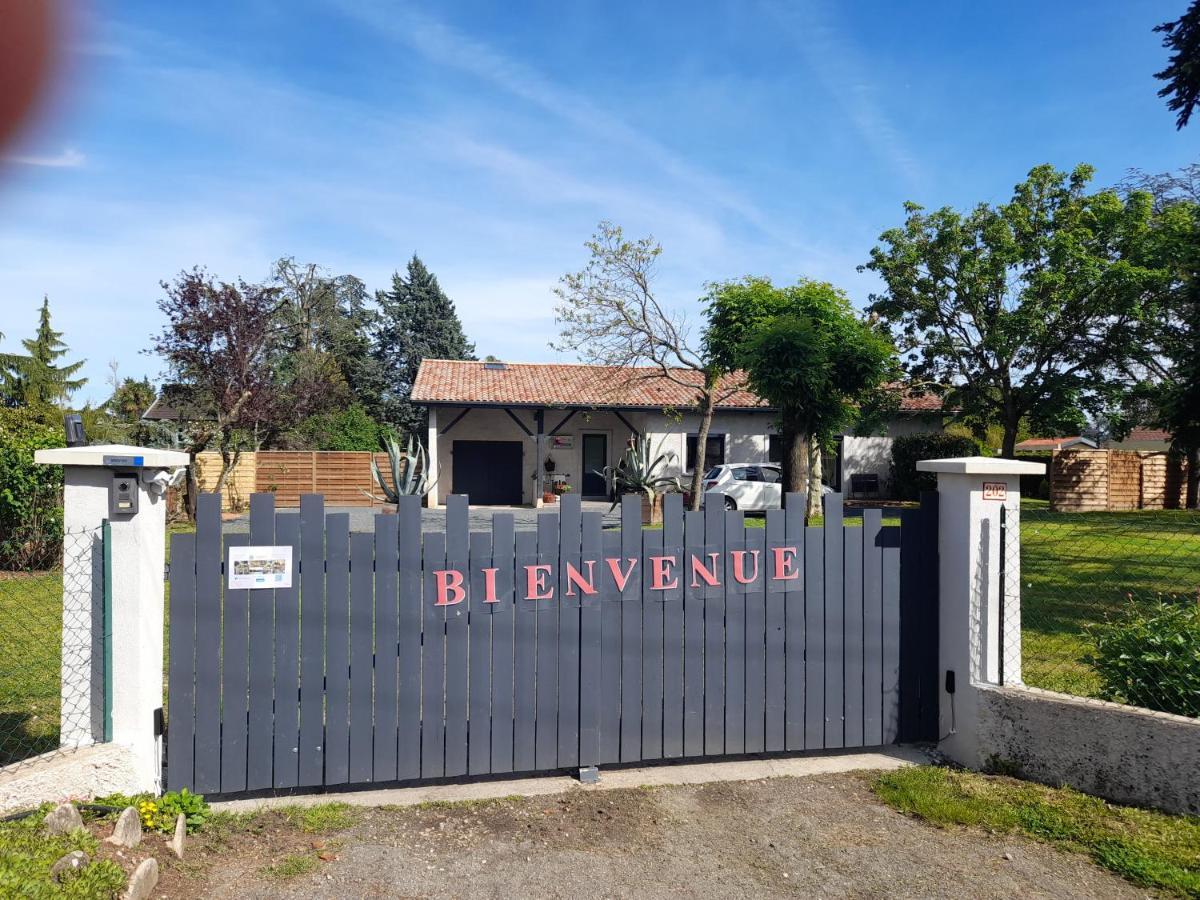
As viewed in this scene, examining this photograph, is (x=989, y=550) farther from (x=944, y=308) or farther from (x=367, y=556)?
(x=944, y=308)

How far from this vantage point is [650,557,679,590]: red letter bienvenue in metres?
4.31

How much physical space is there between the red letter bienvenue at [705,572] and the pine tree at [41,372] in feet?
105

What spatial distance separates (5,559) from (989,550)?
11.2 meters

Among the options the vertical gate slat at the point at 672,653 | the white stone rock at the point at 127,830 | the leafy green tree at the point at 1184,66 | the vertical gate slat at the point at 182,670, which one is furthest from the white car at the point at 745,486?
the white stone rock at the point at 127,830

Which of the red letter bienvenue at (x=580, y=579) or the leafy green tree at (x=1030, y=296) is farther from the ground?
the leafy green tree at (x=1030, y=296)

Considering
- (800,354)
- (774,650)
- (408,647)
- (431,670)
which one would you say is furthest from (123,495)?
(800,354)

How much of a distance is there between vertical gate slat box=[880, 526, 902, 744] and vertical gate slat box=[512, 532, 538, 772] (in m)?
2.02

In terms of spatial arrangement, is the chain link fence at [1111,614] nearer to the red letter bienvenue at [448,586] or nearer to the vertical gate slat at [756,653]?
the vertical gate slat at [756,653]

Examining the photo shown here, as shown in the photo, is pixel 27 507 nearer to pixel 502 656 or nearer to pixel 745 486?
pixel 502 656

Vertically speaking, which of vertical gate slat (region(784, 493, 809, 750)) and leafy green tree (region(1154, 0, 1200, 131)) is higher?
leafy green tree (region(1154, 0, 1200, 131))

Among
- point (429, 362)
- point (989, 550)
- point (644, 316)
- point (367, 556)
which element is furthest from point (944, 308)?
point (367, 556)

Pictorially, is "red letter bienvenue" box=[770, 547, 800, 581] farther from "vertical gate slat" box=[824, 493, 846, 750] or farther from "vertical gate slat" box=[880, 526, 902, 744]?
"vertical gate slat" box=[880, 526, 902, 744]

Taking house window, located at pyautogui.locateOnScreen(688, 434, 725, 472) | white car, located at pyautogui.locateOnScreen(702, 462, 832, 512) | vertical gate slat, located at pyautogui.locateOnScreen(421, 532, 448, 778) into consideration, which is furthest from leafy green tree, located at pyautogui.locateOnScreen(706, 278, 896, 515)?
vertical gate slat, located at pyautogui.locateOnScreen(421, 532, 448, 778)

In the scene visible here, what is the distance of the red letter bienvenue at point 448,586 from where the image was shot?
3.97 meters
